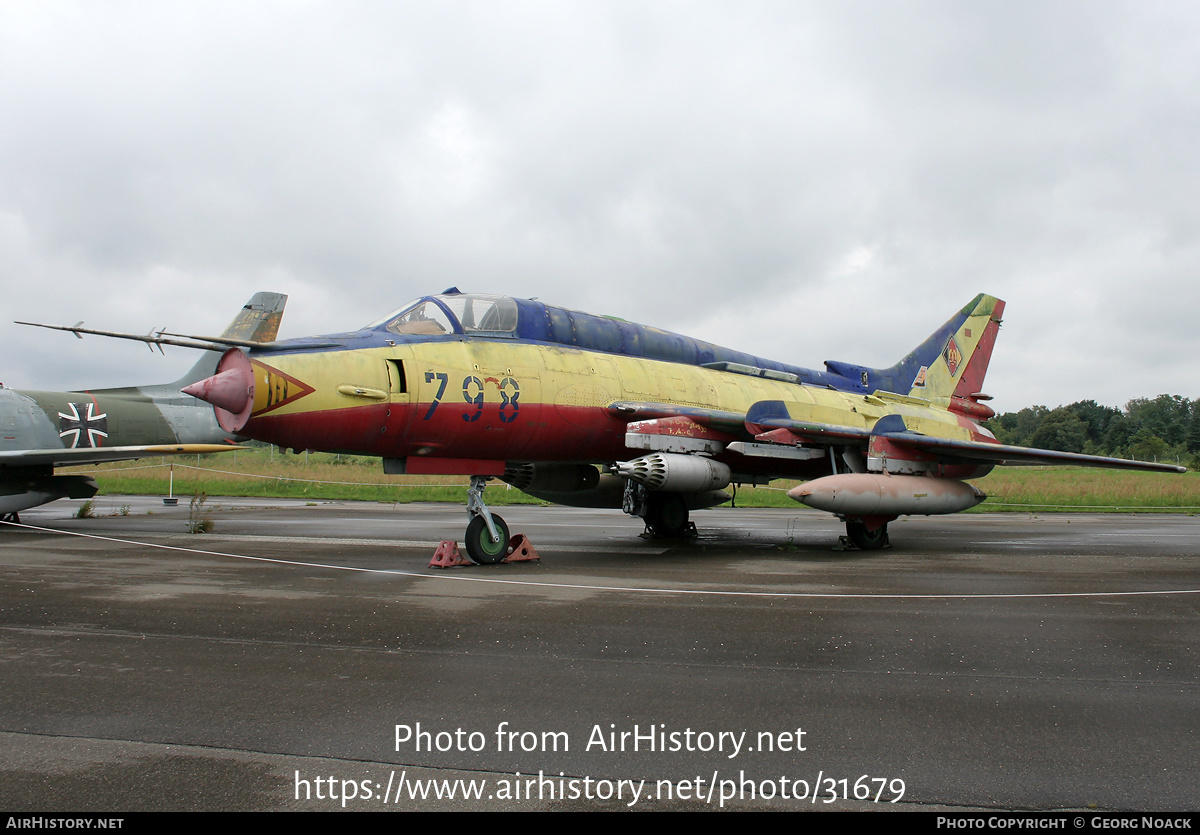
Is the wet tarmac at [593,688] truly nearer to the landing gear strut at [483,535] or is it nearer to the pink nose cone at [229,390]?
the landing gear strut at [483,535]

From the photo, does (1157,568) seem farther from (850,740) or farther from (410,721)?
(410,721)

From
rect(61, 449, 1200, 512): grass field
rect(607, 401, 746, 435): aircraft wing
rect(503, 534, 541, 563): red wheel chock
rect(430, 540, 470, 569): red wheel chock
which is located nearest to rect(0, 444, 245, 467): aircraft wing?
rect(430, 540, 470, 569): red wheel chock

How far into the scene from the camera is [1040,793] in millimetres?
2760

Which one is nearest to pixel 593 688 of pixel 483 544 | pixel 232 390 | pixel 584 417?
pixel 483 544

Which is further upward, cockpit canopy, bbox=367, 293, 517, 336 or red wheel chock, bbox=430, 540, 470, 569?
cockpit canopy, bbox=367, 293, 517, 336

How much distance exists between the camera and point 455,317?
9539 millimetres

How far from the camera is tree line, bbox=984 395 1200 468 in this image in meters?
88.5

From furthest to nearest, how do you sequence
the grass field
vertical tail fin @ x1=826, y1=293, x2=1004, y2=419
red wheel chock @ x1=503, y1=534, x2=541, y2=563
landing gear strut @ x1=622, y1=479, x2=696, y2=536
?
the grass field → vertical tail fin @ x1=826, y1=293, x2=1004, y2=419 → landing gear strut @ x1=622, y1=479, x2=696, y2=536 → red wheel chock @ x1=503, y1=534, x2=541, y2=563

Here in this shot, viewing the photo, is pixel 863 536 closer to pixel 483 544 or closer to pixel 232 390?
pixel 483 544

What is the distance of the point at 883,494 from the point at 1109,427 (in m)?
112

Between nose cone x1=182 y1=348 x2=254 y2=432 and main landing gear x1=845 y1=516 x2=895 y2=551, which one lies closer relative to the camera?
nose cone x1=182 y1=348 x2=254 y2=432

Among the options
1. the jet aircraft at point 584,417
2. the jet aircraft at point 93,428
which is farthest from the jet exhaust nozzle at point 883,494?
the jet aircraft at point 93,428

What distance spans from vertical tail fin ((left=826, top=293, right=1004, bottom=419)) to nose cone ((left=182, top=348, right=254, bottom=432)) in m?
12.1

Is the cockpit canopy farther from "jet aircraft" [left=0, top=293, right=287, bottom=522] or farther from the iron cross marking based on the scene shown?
the iron cross marking
